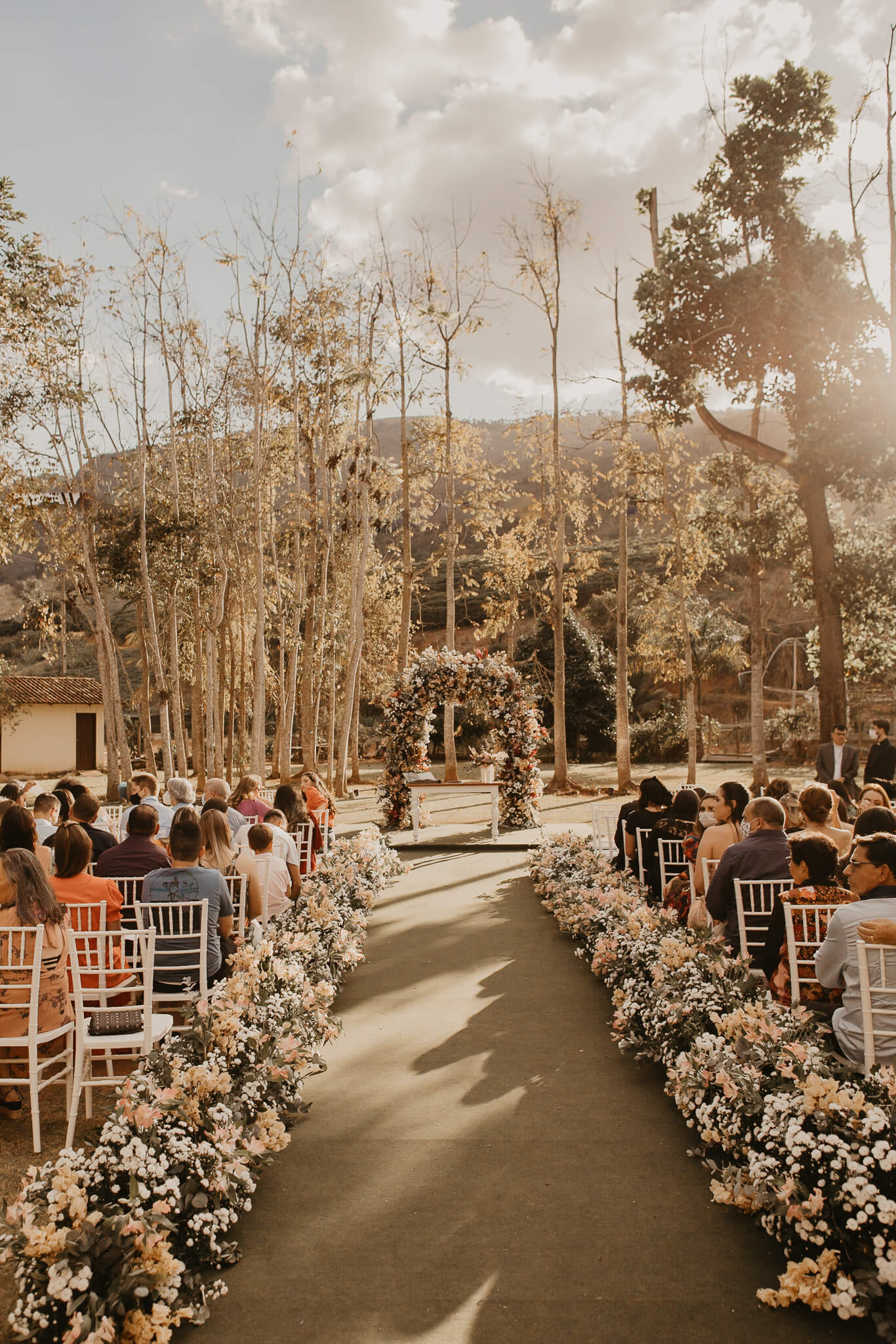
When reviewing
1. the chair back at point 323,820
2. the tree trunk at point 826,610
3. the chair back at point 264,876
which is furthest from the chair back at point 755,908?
the tree trunk at point 826,610

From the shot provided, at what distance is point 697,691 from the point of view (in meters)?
32.7

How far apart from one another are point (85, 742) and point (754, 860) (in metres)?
32.6

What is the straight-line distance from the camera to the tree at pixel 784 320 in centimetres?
1410

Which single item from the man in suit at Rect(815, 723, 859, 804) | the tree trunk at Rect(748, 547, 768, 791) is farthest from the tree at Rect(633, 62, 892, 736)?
the man in suit at Rect(815, 723, 859, 804)

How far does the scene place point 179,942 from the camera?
4410 millimetres

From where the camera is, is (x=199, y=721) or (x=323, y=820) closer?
(x=323, y=820)

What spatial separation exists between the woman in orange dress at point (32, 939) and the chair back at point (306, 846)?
11.8ft

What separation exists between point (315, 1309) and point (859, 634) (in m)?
15.6

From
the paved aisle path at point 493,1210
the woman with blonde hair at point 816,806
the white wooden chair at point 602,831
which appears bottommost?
the paved aisle path at point 493,1210

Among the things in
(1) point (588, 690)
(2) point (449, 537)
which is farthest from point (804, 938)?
(1) point (588, 690)

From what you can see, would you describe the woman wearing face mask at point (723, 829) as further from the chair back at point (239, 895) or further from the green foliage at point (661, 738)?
the green foliage at point (661, 738)

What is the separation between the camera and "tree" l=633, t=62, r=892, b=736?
14102 millimetres

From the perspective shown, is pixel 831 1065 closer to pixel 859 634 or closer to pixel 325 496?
pixel 859 634

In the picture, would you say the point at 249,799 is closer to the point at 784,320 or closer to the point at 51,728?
the point at 784,320
